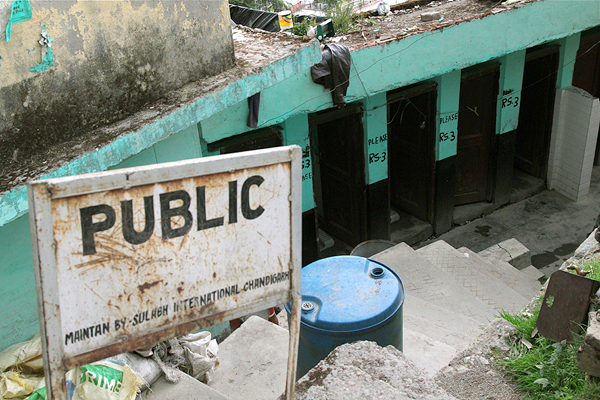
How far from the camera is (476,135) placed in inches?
401

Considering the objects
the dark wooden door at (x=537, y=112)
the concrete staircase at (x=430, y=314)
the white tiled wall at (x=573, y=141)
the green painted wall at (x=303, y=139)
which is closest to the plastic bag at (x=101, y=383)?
the concrete staircase at (x=430, y=314)

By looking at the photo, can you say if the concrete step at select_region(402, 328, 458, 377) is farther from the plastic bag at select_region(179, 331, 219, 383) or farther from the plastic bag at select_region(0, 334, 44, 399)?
the plastic bag at select_region(0, 334, 44, 399)

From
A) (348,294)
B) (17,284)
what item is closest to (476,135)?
(348,294)

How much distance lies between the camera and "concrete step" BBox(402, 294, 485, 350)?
17.9ft

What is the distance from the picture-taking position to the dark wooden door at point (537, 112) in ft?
33.9

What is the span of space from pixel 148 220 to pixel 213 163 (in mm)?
356

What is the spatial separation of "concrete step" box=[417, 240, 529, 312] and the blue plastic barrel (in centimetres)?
297

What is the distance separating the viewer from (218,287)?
7.88 ft

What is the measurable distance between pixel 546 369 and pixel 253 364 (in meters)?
2.47

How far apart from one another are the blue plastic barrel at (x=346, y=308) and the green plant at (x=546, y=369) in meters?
0.92

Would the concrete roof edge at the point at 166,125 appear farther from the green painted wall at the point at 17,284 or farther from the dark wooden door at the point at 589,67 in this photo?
the dark wooden door at the point at 589,67

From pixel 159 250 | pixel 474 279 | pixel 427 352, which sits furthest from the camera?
pixel 474 279

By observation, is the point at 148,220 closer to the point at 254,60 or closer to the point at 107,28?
the point at 107,28

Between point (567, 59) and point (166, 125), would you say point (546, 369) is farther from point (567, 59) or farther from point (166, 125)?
point (567, 59)
